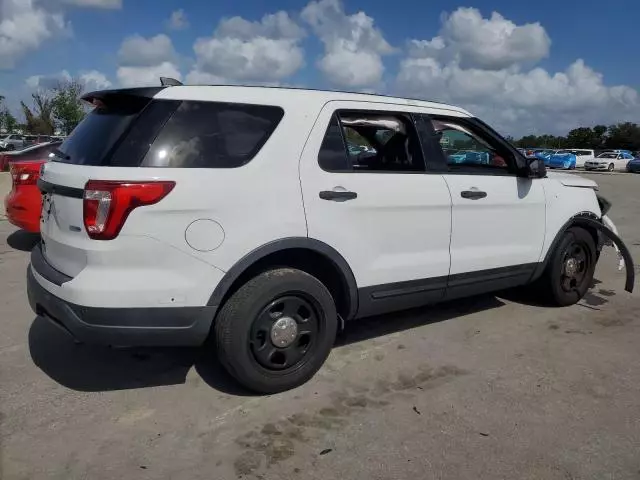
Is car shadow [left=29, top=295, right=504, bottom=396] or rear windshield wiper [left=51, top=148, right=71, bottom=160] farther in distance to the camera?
car shadow [left=29, top=295, right=504, bottom=396]

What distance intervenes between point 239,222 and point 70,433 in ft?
4.74

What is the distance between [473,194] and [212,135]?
205 centimetres

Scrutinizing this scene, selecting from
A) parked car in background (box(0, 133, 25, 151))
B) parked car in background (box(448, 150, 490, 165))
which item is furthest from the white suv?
parked car in background (box(0, 133, 25, 151))

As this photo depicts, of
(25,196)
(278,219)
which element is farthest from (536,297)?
(25,196)

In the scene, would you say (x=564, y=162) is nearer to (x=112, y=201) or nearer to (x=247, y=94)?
(x=247, y=94)

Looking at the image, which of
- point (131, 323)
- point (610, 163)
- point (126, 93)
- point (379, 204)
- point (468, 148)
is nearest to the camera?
point (131, 323)

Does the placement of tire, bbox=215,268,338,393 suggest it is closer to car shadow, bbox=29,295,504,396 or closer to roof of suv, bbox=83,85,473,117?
car shadow, bbox=29,295,504,396

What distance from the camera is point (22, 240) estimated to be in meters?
8.12

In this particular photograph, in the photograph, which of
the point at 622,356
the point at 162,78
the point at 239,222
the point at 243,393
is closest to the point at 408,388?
the point at 243,393

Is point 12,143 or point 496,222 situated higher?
point 12,143

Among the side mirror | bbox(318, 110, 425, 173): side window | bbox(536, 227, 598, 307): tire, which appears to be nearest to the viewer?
bbox(318, 110, 425, 173): side window

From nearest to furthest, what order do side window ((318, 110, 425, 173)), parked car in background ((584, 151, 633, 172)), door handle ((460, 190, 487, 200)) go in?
1. side window ((318, 110, 425, 173))
2. door handle ((460, 190, 487, 200))
3. parked car in background ((584, 151, 633, 172))

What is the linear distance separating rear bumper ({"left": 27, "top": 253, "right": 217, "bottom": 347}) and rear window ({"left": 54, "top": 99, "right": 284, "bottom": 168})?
0.78 metres

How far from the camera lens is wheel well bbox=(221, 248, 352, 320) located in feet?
10.7
